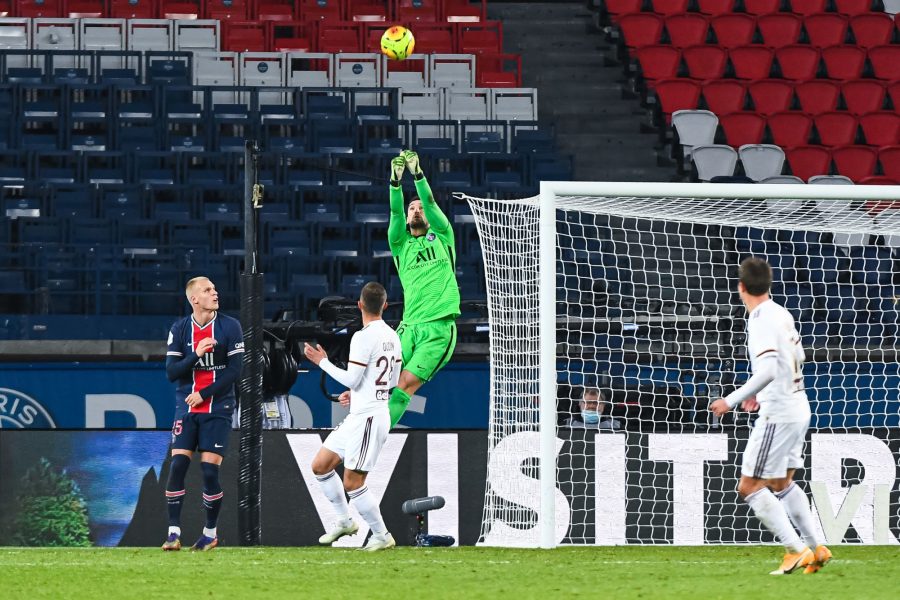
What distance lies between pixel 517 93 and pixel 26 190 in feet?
19.1

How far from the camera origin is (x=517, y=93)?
16.9 m

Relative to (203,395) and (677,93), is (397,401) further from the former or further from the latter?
(677,93)

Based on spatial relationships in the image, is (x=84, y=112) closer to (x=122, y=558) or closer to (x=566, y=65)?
(x=566, y=65)

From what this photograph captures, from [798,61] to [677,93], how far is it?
2002mm

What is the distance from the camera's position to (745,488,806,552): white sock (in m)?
6.30

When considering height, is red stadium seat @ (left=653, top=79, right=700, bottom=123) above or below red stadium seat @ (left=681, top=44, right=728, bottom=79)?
below

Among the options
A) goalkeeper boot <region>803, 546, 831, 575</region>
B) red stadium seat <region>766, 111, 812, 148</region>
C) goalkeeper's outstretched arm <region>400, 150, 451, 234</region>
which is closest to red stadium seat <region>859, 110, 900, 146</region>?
red stadium seat <region>766, 111, 812, 148</region>

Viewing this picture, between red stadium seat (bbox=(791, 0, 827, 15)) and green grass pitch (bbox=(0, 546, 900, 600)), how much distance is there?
12767 mm

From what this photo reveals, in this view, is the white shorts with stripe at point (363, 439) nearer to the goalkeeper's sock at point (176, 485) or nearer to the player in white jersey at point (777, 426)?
the goalkeeper's sock at point (176, 485)

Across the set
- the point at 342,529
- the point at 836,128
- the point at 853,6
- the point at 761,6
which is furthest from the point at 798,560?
the point at 853,6

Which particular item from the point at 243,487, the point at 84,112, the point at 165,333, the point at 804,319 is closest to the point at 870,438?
the point at 804,319

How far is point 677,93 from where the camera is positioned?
17.8m

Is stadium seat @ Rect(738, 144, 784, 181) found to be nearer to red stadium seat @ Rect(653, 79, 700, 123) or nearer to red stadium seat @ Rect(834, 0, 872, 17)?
red stadium seat @ Rect(653, 79, 700, 123)

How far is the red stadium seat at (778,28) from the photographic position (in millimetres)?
18938
